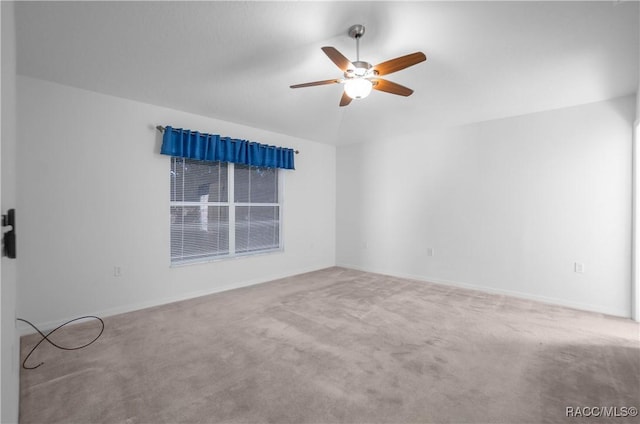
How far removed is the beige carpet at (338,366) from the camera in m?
1.72

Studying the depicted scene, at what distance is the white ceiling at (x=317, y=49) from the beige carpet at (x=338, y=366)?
251 cm

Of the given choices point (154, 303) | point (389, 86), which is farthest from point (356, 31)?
point (154, 303)

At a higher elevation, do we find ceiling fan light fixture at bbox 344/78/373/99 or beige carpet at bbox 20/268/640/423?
ceiling fan light fixture at bbox 344/78/373/99

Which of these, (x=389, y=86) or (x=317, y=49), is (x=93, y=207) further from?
(x=389, y=86)

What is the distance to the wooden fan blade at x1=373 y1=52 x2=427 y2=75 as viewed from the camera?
207 centimetres

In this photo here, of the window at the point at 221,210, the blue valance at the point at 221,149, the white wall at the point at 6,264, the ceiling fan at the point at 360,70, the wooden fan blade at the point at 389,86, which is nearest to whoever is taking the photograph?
the white wall at the point at 6,264

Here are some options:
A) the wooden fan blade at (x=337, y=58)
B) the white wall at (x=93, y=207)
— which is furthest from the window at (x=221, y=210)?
the wooden fan blade at (x=337, y=58)

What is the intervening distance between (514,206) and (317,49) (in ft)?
10.9

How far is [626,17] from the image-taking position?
6.97 feet

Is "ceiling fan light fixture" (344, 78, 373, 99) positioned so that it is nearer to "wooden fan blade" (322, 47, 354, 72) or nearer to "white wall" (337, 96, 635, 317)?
"wooden fan blade" (322, 47, 354, 72)

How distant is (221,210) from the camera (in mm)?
4242

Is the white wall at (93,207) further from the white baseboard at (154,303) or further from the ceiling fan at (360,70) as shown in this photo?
the ceiling fan at (360,70)

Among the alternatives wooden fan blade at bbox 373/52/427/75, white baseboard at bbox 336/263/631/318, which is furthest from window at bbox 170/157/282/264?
wooden fan blade at bbox 373/52/427/75

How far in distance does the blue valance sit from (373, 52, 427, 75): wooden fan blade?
100.0 inches
